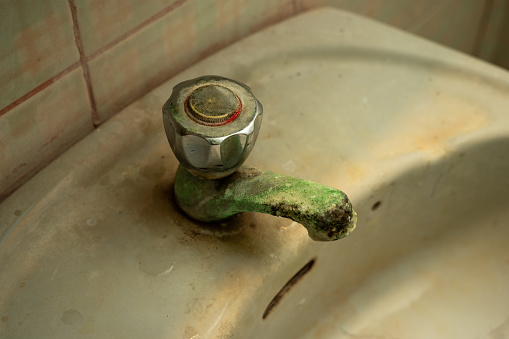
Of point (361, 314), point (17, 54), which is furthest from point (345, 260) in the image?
point (17, 54)

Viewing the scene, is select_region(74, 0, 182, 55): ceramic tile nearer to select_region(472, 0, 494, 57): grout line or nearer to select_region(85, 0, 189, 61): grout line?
select_region(85, 0, 189, 61): grout line

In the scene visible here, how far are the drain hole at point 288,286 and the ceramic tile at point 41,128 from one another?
21 centimetres

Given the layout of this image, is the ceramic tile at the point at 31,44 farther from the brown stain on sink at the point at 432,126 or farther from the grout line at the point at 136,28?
the brown stain on sink at the point at 432,126

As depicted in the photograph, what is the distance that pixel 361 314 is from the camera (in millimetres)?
577

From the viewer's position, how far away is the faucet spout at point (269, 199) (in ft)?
1.25

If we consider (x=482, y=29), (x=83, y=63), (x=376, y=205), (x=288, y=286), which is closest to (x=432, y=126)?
(x=376, y=205)

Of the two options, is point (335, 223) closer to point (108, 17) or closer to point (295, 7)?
→ point (108, 17)

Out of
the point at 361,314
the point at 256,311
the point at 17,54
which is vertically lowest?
the point at 361,314

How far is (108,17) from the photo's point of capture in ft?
1.50

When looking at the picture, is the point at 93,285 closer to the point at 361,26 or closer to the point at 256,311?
the point at 256,311

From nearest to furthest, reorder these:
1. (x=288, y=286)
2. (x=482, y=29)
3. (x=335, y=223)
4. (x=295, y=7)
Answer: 1. (x=335, y=223)
2. (x=288, y=286)
3. (x=295, y=7)
4. (x=482, y=29)

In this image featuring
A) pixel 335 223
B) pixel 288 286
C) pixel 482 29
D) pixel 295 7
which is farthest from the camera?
pixel 482 29

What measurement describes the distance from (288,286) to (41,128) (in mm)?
231

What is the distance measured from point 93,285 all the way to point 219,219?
104mm
